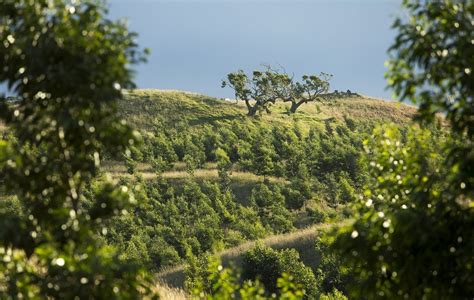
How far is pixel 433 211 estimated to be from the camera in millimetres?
8320

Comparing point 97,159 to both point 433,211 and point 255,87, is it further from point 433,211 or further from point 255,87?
point 255,87

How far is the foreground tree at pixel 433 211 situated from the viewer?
25.5 ft

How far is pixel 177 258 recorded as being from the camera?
3306cm

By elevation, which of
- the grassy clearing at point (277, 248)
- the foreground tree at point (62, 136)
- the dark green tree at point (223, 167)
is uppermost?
the foreground tree at point (62, 136)

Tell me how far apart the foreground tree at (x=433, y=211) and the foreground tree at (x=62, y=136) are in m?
3.72

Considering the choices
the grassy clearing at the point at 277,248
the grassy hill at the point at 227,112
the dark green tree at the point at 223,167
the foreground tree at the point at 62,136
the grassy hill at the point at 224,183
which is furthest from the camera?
the grassy hill at the point at 227,112

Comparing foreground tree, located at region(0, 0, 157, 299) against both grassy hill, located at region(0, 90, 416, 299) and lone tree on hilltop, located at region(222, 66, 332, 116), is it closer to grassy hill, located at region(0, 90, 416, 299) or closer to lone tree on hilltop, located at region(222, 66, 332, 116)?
grassy hill, located at region(0, 90, 416, 299)

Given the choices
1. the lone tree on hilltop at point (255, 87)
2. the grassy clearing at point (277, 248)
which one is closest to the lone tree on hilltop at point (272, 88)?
the lone tree on hilltop at point (255, 87)

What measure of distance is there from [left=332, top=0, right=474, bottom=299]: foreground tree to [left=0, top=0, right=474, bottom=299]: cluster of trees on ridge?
0.02 metres

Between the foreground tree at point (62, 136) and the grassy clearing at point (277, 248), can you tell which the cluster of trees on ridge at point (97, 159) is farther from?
the grassy clearing at point (277, 248)

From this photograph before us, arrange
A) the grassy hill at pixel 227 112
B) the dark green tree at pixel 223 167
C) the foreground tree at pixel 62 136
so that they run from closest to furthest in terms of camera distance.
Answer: the foreground tree at pixel 62 136, the dark green tree at pixel 223 167, the grassy hill at pixel 227 112

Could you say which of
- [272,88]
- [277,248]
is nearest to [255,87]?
[272,88]

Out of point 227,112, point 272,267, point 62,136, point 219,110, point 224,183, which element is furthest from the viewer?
point 219,110

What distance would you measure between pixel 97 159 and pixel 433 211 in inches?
198
